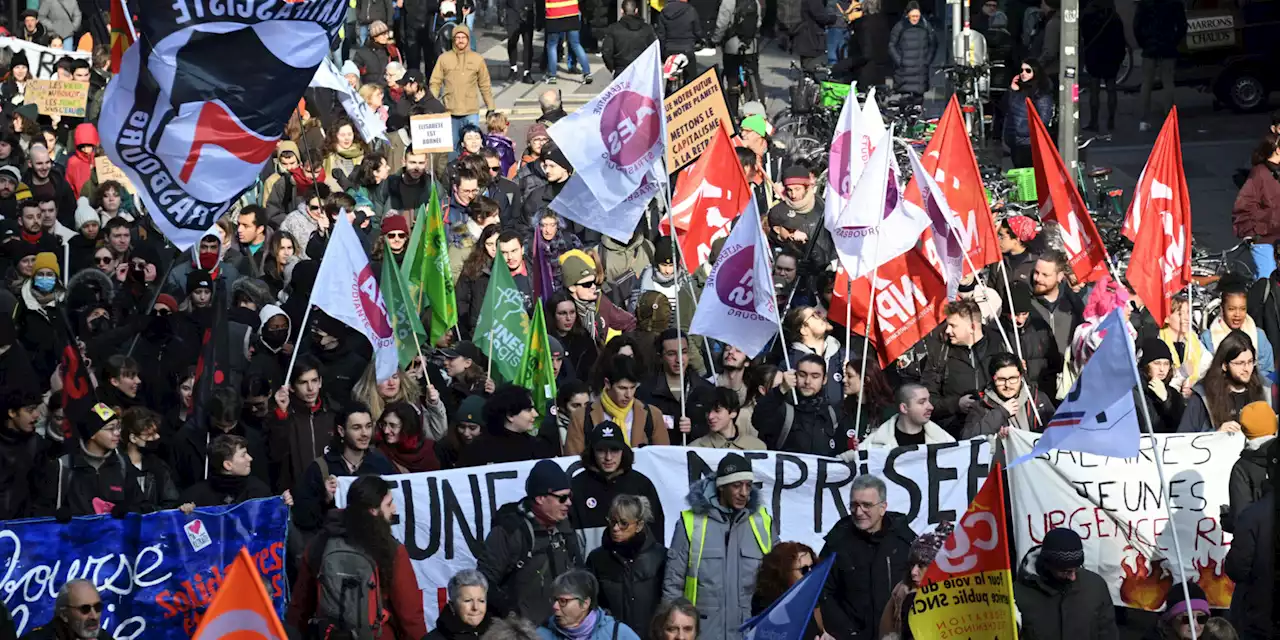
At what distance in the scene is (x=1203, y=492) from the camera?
10.3m

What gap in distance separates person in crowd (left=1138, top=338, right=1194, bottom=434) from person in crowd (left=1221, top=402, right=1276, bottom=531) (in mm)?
836

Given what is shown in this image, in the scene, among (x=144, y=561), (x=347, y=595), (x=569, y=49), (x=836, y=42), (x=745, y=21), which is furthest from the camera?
(x=569, y=49)

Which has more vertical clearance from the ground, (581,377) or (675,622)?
(581,377)

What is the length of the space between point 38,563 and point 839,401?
426 cm

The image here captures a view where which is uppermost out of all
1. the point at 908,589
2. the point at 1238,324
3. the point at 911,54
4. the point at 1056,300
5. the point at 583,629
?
the point at 911,54

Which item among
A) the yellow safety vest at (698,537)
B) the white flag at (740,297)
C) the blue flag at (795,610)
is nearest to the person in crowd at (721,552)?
the yellow safety vest at (698,537)

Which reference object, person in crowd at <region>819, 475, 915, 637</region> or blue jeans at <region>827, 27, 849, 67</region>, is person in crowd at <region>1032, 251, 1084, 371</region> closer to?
person in crowd at <region>819, 475, 915, 637</region>

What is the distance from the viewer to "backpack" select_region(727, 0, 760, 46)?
2333cm

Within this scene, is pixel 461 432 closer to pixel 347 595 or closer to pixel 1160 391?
pixel 347 595

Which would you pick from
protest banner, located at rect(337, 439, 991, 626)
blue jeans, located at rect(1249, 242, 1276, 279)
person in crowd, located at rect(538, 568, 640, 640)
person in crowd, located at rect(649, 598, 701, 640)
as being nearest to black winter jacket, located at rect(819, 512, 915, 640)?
person in crowd, located at rect(649, 598, 701, 640)

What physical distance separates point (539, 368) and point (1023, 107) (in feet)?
31.3

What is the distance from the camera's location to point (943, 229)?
12.1 m

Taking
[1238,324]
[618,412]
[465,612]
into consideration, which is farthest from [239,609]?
[1238,324]

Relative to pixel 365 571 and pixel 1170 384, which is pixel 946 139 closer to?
pixel 1170 384
